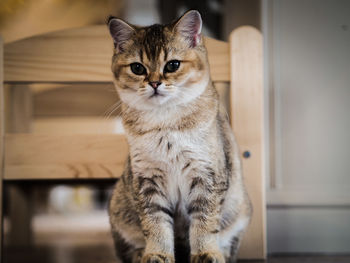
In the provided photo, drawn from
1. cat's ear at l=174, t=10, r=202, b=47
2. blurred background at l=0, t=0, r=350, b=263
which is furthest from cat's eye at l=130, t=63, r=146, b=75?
blurred background at l=0, t=0, r=350, b=263

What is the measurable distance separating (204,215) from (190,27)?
0.48 meters

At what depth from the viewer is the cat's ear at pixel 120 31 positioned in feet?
3.20

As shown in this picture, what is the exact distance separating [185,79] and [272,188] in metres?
0.64

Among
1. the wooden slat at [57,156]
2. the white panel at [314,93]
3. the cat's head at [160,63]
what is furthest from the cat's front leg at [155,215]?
the white panel at [314,93]

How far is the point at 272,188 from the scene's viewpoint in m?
1.38

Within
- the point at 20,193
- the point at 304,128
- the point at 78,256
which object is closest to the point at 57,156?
the point at 78,256

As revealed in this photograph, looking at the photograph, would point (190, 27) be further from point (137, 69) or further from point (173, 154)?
point (173, 154)

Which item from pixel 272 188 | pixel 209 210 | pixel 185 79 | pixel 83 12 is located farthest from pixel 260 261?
pixel 83 12

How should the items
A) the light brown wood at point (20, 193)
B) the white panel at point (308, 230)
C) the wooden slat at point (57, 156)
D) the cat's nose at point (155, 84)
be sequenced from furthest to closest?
the light brown wood at point (20, 193) < the white panel at point (308, 230) < the wooden slat at point (57, 156) < the cat's nose at point (155, 84)

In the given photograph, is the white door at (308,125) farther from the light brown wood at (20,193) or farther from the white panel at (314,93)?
the light brown wood at (20,193)

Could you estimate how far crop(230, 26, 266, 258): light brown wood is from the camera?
1.24m

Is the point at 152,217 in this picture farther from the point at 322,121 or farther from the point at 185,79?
the point at 322,121

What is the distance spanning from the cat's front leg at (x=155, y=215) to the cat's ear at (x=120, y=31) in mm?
357

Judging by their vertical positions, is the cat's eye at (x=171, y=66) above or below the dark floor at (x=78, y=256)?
above
